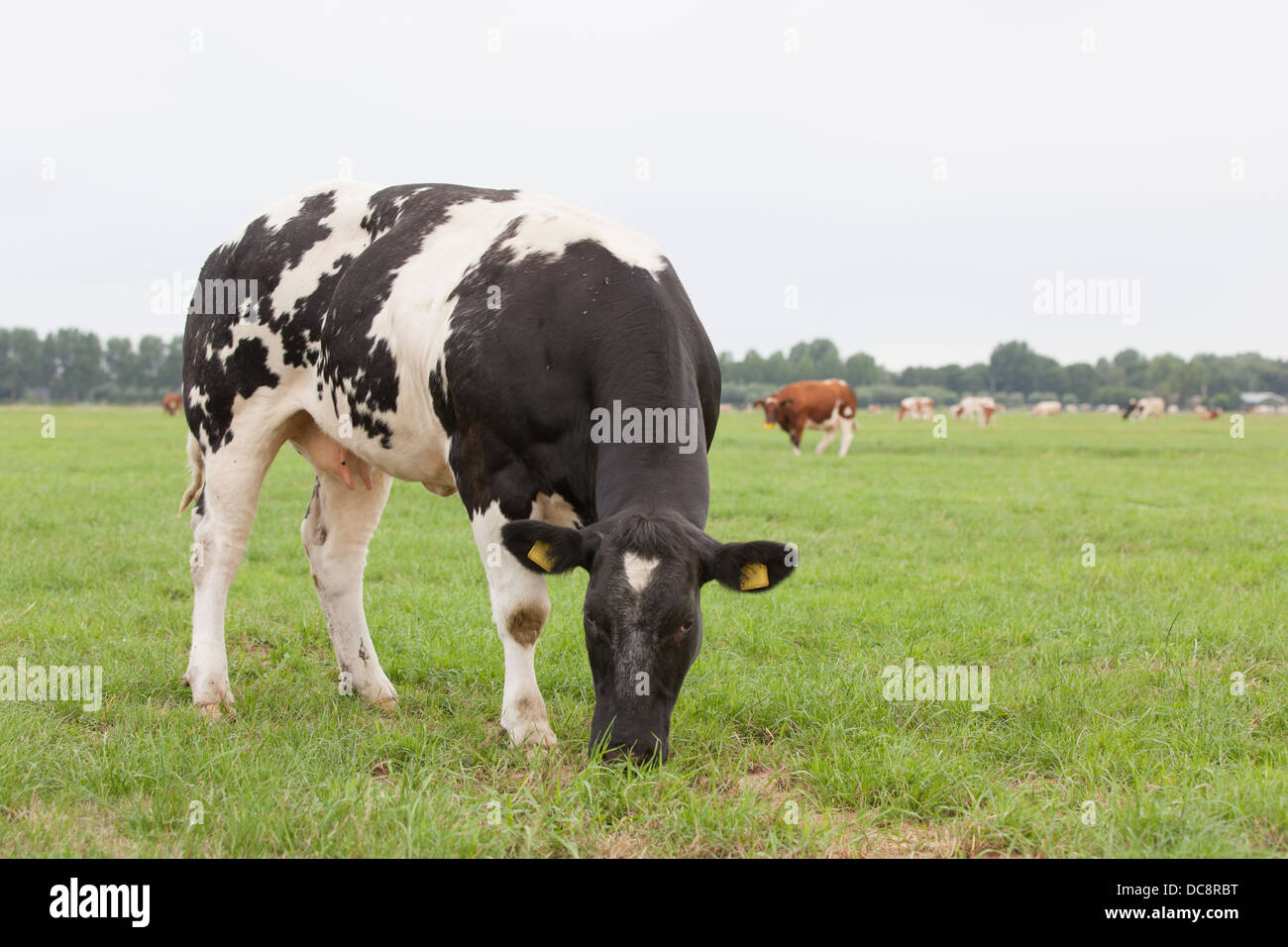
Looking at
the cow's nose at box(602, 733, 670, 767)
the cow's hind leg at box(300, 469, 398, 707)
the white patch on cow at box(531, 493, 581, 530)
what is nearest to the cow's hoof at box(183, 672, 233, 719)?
the cow's hind leg at box(300, 469, 398, 707)

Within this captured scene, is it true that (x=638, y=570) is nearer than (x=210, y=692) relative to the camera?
Yes

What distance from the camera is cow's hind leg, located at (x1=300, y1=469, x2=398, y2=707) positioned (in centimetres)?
540

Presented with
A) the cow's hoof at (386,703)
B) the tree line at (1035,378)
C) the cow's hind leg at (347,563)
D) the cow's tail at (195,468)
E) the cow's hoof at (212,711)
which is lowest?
the cow's hoof at (386,703)

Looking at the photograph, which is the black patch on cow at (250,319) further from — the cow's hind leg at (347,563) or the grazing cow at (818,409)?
the grazing cow at (818,409)

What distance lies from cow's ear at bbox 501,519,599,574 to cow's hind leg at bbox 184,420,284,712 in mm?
2346

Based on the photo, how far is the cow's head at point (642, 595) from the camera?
363 cm

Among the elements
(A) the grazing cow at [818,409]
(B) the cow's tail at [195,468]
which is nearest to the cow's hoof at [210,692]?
(B) the cow's tail at [195,468]

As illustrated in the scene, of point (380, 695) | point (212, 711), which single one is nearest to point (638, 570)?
point (380, 695)

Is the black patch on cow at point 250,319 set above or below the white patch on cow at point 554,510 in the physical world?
above

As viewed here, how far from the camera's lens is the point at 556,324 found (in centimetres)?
439

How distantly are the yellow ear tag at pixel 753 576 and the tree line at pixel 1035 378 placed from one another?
109m

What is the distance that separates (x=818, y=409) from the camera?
27.1 meters

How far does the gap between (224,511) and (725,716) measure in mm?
3033

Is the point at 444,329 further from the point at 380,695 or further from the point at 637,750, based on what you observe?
the point at 637,750
